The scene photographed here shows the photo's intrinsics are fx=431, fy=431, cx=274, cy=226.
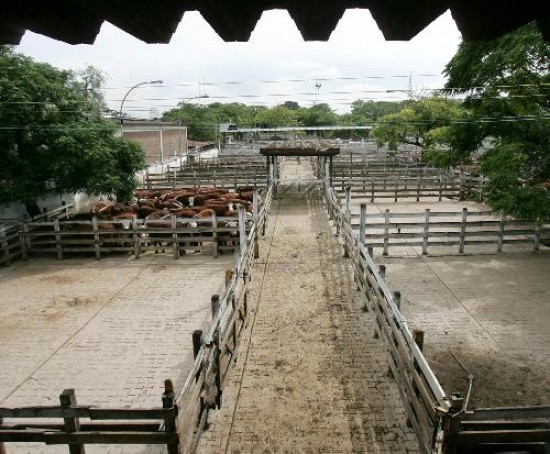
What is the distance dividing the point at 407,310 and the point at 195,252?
738cm

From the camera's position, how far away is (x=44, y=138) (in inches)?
538

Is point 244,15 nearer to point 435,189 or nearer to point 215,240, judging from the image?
point 215,240

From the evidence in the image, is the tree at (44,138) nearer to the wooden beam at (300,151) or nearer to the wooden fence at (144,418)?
the wooden beam at (300,151)

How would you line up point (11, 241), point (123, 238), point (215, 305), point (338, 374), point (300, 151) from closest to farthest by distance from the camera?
point (215, 305), point (338, 374), point (123, 238), point (11, 241), point (300, 151)

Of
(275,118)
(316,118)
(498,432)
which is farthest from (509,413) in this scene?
(316,118)

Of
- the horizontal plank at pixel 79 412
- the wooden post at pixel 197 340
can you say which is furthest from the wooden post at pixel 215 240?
the horizontal plank at pixel 79 412

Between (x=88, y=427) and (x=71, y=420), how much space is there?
0.62 feet

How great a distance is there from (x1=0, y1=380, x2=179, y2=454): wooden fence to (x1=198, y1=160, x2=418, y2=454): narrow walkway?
1.39 m

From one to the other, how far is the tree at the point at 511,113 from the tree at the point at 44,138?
1116 centimetres

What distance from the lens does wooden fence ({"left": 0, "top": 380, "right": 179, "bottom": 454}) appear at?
12.1ft

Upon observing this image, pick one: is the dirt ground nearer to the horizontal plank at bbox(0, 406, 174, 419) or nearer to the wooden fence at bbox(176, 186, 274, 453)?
the wooden fence at bbox(176, 186, 274, 453)

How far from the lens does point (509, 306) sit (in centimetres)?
946

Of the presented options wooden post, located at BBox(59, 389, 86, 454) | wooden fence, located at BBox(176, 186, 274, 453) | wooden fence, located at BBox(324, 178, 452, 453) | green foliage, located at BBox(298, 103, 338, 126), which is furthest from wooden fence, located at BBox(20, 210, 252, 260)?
green foliage, located at BBox(298, 103, 338, 126)

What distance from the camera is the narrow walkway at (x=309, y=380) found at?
5.13m
